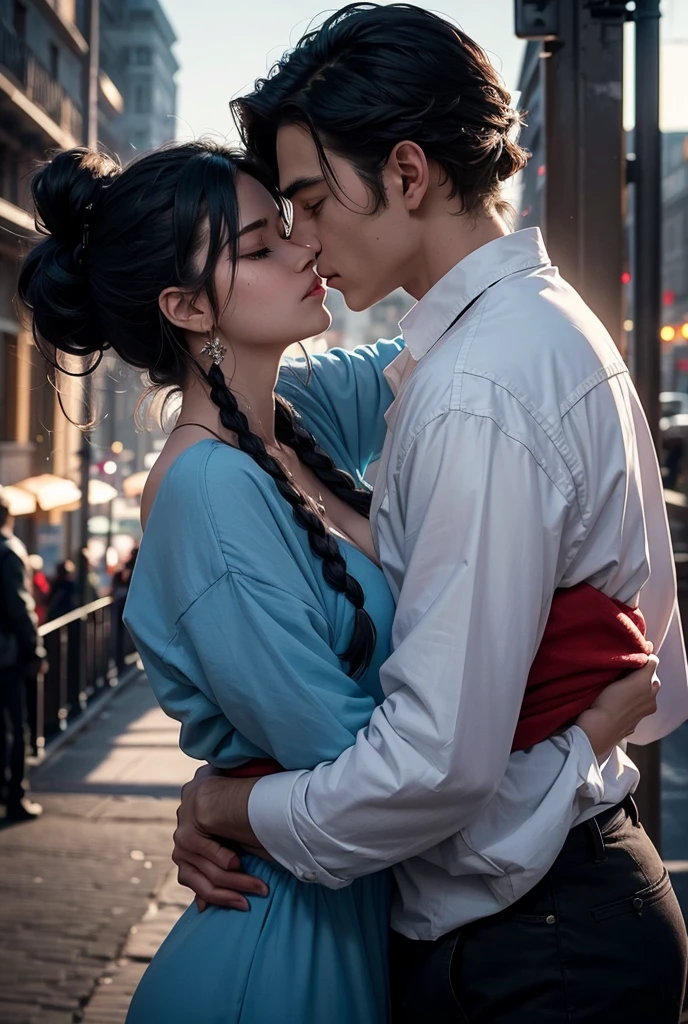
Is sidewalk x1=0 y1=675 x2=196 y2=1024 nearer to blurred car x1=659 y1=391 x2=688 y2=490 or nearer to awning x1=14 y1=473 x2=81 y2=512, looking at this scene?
blurred car x1=659 y1=391 x2=688 y2=490

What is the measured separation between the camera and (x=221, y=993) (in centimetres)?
183

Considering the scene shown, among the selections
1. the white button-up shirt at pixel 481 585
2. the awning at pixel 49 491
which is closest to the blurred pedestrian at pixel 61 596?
the awning at pixel 49 491

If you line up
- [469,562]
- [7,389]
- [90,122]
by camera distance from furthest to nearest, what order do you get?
1. [7,389]
2. [90,122]
3. [469,562]

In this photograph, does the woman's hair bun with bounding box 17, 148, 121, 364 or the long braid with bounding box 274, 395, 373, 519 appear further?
the long braid with bounding box 274, 395, 373, 519

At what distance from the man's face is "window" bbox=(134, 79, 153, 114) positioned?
66944 mm

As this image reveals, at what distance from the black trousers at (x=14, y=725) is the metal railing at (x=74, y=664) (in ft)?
3.82

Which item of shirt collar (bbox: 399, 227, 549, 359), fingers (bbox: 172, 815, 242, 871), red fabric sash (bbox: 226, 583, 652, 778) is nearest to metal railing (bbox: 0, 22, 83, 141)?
shirt collar (bbox: 399, 227, 549, 359)

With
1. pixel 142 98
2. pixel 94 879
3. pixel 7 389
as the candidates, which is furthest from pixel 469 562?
pixel 142 98

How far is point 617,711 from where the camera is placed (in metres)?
1.72

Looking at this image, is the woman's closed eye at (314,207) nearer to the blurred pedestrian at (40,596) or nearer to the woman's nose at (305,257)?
the woman's nose at (305,257)

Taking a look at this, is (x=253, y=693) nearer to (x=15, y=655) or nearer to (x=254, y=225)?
(x=254, y=225)

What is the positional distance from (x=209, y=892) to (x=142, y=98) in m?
69.0

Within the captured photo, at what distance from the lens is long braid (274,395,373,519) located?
7.58 ft

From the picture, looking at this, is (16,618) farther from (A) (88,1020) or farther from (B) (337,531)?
(B) (337,531)
